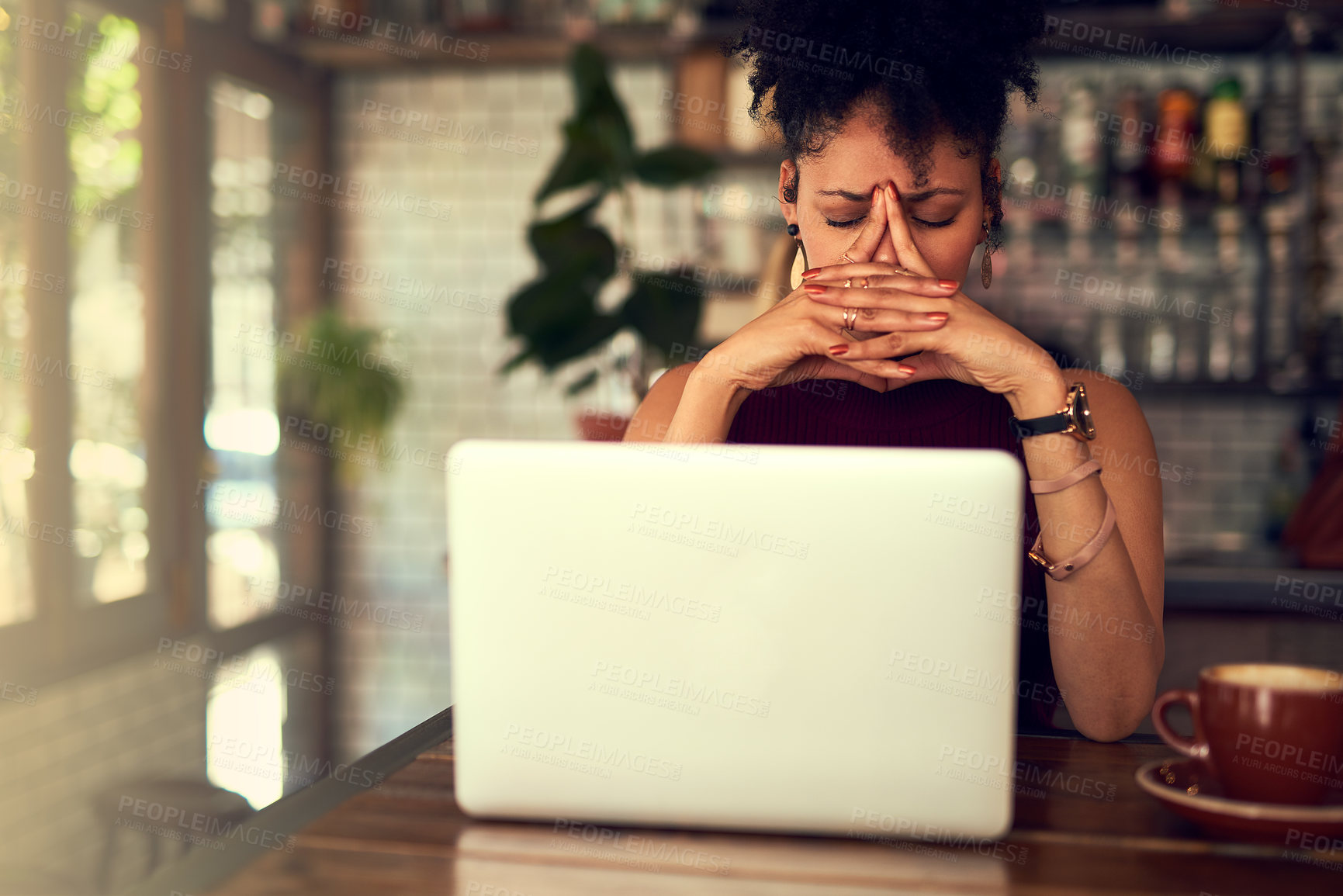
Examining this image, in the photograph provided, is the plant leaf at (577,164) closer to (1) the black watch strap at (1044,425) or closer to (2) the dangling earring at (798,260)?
(2) the dangling earring at (798,260)

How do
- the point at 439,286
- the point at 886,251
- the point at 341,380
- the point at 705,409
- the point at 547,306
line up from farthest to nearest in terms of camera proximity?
the point at 439,286 < the point at 341,380 < the point at 547,306 < the point at 886,251 < the point at 705,409

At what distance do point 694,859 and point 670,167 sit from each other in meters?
2.25

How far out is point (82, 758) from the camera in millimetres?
2604

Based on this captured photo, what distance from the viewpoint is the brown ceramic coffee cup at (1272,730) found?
2.05ft

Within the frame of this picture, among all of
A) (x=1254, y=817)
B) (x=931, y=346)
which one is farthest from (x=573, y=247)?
(x=1254, y=817)

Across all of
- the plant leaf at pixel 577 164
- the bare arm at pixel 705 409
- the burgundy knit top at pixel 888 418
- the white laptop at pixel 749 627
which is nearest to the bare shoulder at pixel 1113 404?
the burgundy knit top at pixel 888 418

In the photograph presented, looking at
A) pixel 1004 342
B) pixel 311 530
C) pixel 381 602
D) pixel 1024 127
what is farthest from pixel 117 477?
pixel 1024 127

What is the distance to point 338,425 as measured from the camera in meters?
3.23

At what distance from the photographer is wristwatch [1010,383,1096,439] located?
952 millimetres

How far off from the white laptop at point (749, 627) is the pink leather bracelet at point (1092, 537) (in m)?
0.37

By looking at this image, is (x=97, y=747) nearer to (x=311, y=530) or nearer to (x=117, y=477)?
(x=117, y=477)

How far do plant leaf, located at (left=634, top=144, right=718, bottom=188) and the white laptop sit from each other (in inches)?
83.2

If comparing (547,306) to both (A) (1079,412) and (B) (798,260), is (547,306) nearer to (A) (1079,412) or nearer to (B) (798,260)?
(B) (798,260)

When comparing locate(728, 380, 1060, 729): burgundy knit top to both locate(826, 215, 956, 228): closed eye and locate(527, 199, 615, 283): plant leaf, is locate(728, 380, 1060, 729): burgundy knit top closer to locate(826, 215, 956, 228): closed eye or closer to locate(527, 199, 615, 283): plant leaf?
locate(826, 215, 956, 228): closed eye
